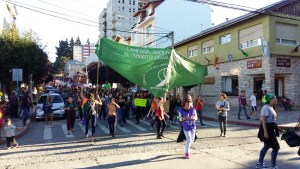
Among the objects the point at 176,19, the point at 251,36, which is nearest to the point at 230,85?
the point at 251,36

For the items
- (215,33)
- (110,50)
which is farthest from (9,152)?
(215,33)

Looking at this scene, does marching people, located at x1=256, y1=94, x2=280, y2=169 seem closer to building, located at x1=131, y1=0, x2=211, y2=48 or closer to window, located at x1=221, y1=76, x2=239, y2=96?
window, located at x1=221, y1=76, x2=239, y2=96

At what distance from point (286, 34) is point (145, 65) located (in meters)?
14.4

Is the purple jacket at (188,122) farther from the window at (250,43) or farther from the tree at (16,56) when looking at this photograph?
the tree at (16,56)

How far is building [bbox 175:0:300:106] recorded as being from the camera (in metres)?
20.1

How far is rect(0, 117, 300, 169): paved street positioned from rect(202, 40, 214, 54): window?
15367 millimetres

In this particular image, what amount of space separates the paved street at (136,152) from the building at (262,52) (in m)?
9.62

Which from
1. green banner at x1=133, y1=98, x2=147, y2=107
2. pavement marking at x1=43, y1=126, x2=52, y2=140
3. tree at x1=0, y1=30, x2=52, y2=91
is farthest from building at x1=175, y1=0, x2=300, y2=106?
tree at x1=0, y1=30, x2=52, y2=91

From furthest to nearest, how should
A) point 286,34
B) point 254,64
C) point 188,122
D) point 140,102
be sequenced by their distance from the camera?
1. point 254,64
2. point 286,34
3. point 140,102
4. point 188,122

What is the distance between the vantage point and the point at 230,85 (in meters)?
24.6

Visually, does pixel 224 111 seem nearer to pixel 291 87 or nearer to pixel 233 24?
pixel 291 87

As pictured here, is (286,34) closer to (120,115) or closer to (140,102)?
(140,102)

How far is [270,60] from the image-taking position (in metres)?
20.0

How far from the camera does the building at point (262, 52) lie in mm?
20141
